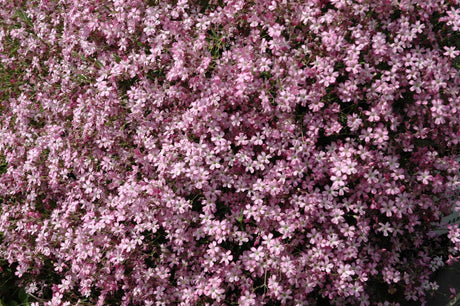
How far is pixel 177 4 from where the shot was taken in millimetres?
3186

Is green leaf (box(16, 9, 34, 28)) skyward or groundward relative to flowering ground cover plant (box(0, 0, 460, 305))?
skyward

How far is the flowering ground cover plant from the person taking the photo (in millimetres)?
2721

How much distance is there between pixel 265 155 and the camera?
9.40 feet

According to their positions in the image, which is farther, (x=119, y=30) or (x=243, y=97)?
(x=119, y=30)

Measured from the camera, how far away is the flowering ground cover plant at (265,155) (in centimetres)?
272

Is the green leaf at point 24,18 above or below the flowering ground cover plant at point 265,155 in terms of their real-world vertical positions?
above

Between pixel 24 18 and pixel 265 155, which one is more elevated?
pixel 24 18

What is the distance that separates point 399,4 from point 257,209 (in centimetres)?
148

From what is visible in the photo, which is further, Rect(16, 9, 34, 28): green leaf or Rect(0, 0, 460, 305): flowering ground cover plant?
Rect(16, 9, 34, 28): green leaf

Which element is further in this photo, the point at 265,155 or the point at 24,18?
the point at 24,18

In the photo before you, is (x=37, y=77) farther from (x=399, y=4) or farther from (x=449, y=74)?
(x=449, y=74)

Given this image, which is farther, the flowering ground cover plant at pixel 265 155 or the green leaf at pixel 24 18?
the green leaf at pixel 24 18

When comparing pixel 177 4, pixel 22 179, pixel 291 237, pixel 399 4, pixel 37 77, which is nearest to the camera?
pixel 399 4

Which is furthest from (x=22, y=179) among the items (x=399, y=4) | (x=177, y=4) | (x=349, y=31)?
(x=399, y=4)
